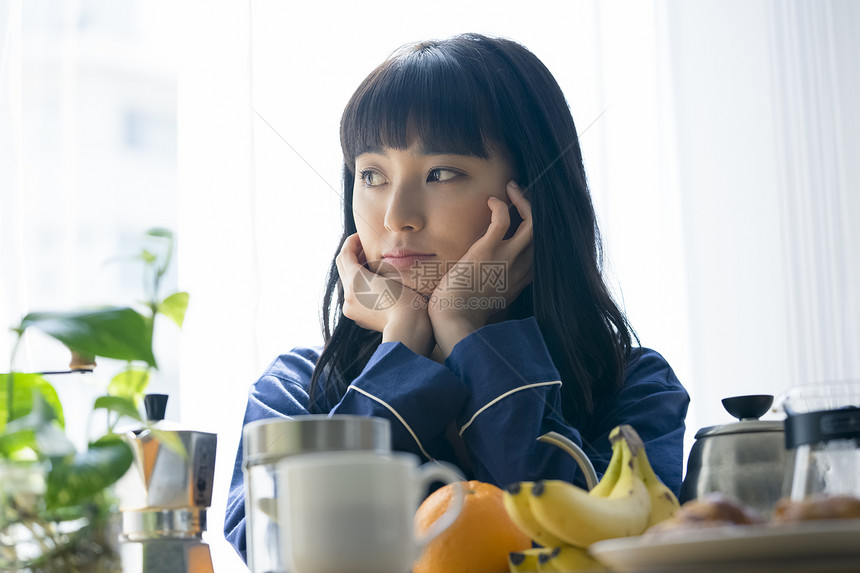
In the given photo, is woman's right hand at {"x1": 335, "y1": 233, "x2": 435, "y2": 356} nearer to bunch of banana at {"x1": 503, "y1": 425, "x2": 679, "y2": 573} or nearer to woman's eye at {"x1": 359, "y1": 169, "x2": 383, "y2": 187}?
woman's eye at {"x1": 359, "y1": 169, "x2": 383, "y2": 187}

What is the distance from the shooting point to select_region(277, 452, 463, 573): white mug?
42 cm

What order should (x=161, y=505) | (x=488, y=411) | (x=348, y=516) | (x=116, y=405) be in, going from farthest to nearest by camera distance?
(x=488, y=411) → (x=161, y=505) → (x=116, y=405) → (x=348, y=516)

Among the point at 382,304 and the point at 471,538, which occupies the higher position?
the point at 382,304

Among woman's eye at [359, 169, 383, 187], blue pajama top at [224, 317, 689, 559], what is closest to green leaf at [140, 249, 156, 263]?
blue pajama top at [224, 317, 689, 559]

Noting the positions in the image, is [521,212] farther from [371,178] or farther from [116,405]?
[116,405]

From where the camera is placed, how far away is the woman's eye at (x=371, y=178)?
1.20 meters

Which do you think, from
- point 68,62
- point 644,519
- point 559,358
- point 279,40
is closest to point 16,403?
point 644,519

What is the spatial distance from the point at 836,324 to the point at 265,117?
1399mm

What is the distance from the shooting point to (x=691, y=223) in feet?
6.51

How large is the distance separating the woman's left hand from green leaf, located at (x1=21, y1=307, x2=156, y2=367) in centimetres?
59

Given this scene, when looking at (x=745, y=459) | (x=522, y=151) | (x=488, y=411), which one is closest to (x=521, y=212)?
(x=522, y=151)

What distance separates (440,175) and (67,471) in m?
0.74

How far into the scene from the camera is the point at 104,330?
511 millimetres

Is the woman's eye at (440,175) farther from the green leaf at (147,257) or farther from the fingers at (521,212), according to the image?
the green leaf at (147,257)
